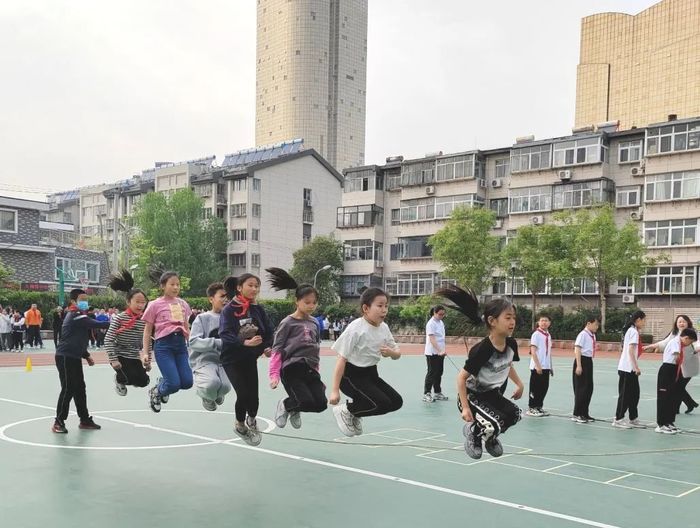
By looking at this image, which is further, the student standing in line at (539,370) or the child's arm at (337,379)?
the student standing in line at (539,370)

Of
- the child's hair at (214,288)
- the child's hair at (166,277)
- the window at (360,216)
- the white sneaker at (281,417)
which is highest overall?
the window at (360,216)

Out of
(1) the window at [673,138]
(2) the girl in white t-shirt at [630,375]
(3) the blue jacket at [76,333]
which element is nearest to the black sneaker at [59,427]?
(3) the blue jacket at [76,333]

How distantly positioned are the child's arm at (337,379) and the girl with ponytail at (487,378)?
120 centimetres

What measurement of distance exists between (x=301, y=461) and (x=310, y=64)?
132453 mm

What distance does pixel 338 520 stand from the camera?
19.8 feet

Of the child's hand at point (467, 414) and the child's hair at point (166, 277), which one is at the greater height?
the child's hair at point (166, 277)

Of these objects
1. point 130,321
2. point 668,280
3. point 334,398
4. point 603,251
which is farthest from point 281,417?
point 668,280

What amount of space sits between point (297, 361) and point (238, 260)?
206 ft

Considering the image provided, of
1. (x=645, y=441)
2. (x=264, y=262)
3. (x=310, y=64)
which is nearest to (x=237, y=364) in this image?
(x=645, y=441)

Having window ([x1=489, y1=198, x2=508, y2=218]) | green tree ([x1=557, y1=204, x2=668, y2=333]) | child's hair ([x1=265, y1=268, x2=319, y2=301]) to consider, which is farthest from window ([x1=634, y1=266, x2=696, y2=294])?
child's hair ([x1=265, y1=268, x2=319, y2=301])

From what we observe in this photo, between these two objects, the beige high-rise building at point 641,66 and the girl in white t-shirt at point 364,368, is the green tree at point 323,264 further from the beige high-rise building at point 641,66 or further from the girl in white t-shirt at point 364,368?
the girl in white t-shirt at point 364,368

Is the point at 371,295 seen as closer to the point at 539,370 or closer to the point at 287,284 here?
the point at 287,284

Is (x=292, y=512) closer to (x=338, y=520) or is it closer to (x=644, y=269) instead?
(x=338, y=520)

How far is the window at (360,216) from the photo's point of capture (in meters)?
58.1
